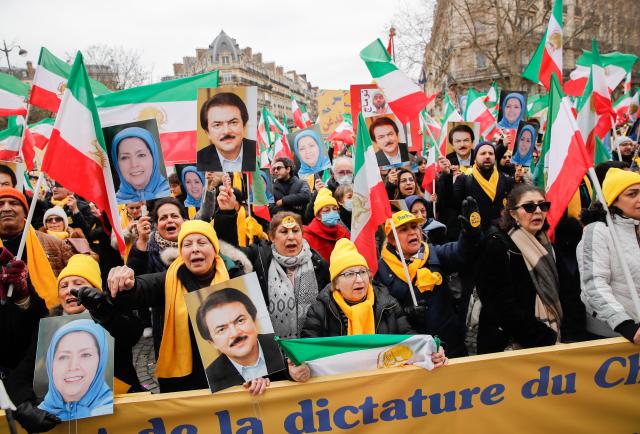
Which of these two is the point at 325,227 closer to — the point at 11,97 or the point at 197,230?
the point at 197,230

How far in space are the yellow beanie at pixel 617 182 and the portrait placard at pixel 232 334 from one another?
2.35m

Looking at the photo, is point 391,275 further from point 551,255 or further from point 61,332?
point 61,332

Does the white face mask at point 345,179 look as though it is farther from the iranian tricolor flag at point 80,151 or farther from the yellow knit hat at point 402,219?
the iranian tricolor flag at point 80,151

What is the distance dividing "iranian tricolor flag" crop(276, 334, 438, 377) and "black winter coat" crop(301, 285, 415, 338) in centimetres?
25

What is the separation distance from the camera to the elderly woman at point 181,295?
2.47 meters

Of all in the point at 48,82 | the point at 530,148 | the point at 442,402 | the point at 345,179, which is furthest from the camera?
the point at 345,179

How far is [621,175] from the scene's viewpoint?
2.67 metres

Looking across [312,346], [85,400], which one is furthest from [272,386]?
[85,400]

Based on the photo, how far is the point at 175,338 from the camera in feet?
8.16

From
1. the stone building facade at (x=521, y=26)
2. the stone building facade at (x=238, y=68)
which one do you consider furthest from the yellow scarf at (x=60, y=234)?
the stone building facade at (x=238, y=68)

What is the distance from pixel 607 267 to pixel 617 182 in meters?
0.56

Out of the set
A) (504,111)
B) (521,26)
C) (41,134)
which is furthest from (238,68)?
(504,111)

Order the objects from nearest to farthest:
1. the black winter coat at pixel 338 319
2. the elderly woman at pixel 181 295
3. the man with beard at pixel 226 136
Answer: the elderly woman at pixel 181 295
the black winter coat at pixel 338 319
the man with beard at pixel 226 136

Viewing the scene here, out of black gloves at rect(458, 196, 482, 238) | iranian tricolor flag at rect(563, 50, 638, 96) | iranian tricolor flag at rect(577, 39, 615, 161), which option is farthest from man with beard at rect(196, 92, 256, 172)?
iranian tricolor flag at rect(563, 50, 638, 96)
